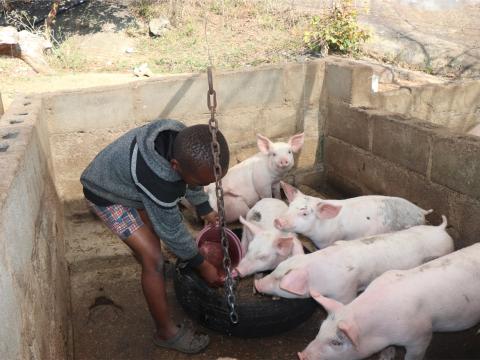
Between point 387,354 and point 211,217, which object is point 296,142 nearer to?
point 211,217

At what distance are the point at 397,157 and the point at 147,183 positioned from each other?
237 centimetres

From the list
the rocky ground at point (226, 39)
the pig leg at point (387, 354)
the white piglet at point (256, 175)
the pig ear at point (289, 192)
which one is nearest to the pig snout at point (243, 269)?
the pig ear at point (289, 192)

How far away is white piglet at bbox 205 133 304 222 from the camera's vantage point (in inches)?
176

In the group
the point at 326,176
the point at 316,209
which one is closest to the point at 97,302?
the point at 316,209

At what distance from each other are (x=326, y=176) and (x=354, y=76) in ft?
3.87

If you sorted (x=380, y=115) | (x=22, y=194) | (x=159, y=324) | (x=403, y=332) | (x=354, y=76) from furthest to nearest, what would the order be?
(x=354, y=76) < (x=380, y=115) < (x=159, y=324) < (x=403, y=332) < (x=22, y=194)

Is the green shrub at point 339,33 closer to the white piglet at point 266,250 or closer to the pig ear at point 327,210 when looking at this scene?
the pig ear at point 327,210

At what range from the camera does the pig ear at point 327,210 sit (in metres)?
3.46

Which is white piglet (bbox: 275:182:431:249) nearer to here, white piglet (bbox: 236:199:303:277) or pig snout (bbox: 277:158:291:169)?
white piglet (bbox: 236:199:303:277)

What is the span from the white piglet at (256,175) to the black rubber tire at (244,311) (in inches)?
55.8

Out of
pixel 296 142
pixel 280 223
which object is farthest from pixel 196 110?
pixel 280 223

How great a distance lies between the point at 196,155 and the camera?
2.42 meters

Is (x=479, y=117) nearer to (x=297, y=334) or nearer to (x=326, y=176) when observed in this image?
(x=326, y=176)

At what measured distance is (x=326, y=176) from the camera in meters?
5.24
